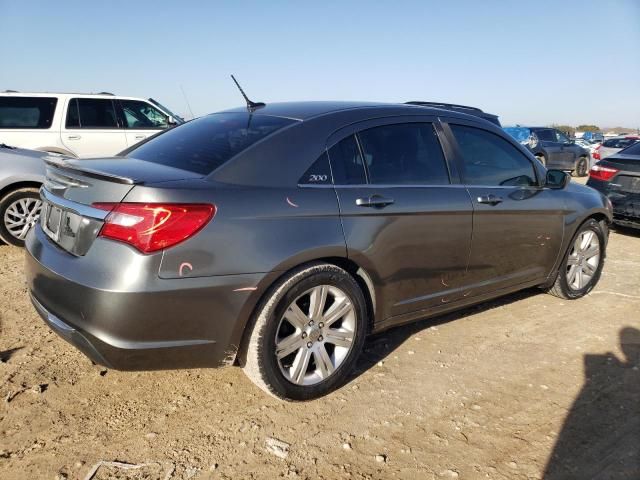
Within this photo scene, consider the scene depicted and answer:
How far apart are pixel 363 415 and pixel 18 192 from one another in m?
4.80

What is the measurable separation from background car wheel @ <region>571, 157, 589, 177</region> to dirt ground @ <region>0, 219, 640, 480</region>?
1580cm

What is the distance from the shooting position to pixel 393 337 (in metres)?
3.72

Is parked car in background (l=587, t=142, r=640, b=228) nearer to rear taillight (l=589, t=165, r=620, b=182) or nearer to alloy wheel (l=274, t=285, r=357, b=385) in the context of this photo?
rear taillight (l=589, t=165, r=620, b=182)

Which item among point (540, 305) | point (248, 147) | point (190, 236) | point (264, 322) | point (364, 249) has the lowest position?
point (540, 305)

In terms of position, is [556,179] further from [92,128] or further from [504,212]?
[92,128]

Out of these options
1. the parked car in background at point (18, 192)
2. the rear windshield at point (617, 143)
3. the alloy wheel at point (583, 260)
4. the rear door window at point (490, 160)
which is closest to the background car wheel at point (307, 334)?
the rear door window at point (490, 160)

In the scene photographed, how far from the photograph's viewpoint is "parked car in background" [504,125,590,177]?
17.1 metres

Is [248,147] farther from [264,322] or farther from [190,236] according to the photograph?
[264,322]

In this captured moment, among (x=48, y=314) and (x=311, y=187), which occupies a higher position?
(x=311, y=187)

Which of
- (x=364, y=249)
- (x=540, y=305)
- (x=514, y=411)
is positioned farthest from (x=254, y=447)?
(x=540, y=305)

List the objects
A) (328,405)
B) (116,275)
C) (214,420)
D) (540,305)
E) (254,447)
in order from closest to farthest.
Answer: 1. (116,275)
2. (254,447)
3. (214,420)
4. (328,405)
5. (540,305)

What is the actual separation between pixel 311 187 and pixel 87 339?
1.32 meters

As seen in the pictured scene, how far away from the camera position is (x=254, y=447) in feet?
8.02

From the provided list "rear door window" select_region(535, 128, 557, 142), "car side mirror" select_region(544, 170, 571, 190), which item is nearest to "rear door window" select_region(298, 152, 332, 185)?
"car side mirror" select_region(544, 170, 571, 190)
